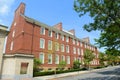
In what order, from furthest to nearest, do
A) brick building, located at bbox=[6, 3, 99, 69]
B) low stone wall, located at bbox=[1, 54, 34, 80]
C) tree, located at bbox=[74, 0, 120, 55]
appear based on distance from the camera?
brick building, located at bbox=[6, 3, 99, 69] < low stone wall, located at bbox=[1, 54, 34, 80] < tree, located at bbox=[74, 0, 120, 55]

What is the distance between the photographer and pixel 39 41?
112ft

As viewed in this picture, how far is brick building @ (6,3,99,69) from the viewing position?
3134 cm

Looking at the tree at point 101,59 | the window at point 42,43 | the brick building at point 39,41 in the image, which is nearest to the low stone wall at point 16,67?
the brick building at point 39,41

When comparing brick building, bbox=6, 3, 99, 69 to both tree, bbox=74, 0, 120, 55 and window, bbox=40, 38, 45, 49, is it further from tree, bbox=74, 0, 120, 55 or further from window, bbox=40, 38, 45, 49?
tree, bbox=74, 0, 120, 55

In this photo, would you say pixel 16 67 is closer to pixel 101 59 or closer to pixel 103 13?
pixel 103 13

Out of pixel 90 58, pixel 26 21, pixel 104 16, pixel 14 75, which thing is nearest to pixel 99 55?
pixel 90 58

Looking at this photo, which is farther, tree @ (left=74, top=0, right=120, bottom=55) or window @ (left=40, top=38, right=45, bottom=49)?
window @ (left=40, top=38, right=45, bottom=49)

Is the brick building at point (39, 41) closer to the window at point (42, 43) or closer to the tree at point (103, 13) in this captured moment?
the window at point (42, 43)

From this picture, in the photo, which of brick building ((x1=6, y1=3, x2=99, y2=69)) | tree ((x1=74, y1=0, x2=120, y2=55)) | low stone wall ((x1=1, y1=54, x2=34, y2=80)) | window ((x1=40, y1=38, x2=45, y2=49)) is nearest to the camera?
tree ((x1=74, y1=0, x2=120, y2=55))

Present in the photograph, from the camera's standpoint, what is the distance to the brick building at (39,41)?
1234 inches

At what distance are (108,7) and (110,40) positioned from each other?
214 inches

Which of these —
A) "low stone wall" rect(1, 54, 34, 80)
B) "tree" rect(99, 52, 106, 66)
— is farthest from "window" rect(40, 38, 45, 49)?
"tree" rect(99, 52, 106, 66)

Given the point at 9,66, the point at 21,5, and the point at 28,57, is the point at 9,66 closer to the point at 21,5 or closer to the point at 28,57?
the point at 28,57

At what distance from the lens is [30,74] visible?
993 inches
